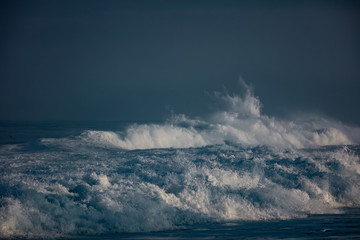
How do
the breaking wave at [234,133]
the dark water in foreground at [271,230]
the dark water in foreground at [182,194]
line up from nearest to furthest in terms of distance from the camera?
the dark water in foreground at [271,230], the dark water in foreground at [182,194], the breaking wave at [234,133]

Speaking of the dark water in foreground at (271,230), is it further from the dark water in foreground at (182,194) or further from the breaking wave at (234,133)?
the breaking wave at (234,133)

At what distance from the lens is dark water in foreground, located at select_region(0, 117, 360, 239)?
47.0 ft

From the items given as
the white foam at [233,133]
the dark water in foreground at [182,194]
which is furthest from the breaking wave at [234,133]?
the dark water in foreground at [182,194]

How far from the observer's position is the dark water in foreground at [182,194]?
14.3 metres

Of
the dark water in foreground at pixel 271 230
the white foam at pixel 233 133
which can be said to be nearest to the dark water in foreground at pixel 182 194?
the dark water in foreground at pixel 271 230

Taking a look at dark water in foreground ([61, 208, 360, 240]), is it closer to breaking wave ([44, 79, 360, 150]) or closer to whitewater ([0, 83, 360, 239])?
whitewater ([0, 83, 360, 239])

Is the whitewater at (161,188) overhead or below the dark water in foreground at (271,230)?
overhead

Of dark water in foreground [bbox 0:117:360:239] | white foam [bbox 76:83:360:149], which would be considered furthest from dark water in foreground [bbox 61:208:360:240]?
white foam [bbox 76:83:360:149]

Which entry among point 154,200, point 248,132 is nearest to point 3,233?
point 154,200

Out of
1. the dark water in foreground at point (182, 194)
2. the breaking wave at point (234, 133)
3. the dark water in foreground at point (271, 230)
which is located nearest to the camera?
the dark water in foreground at point (271, 230)

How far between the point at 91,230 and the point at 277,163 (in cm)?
1059

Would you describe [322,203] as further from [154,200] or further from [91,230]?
[91,230]

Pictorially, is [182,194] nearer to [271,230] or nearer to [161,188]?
[161,188]

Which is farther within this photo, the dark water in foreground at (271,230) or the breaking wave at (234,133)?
the breaking wave at (234,133)
